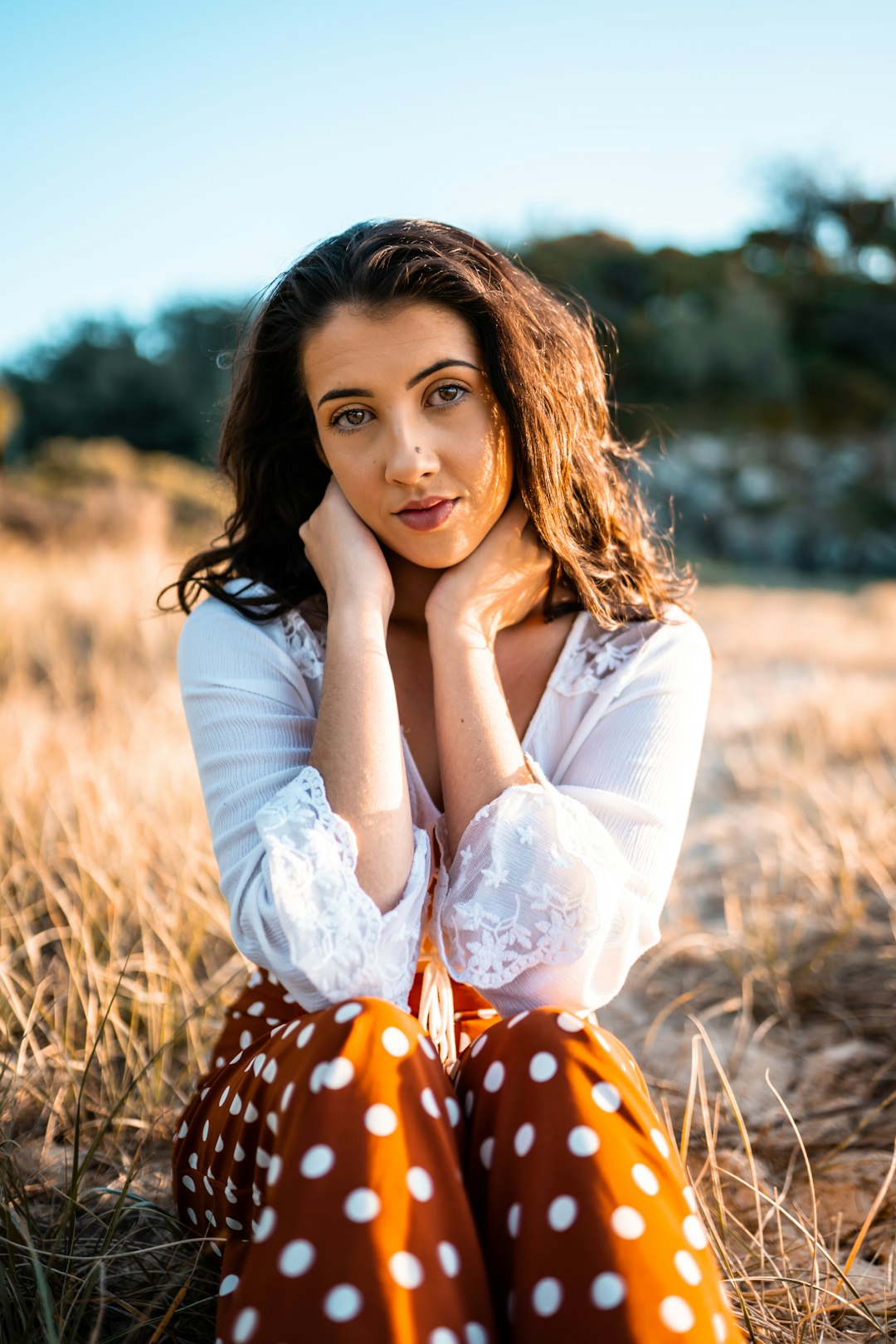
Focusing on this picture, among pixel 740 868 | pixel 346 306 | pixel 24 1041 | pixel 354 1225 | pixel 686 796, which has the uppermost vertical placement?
pixel 346 306

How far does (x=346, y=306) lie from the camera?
68.7 inches

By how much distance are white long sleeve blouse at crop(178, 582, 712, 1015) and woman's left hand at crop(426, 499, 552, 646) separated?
0.15 metres

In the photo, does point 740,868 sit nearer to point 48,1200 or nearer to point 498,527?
point 498,527

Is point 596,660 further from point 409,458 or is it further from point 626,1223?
point 626,1223

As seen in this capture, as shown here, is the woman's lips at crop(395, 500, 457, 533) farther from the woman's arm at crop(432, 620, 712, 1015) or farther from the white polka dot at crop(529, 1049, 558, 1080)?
the white polka dot at crop(529, 1049, 558, 1080)

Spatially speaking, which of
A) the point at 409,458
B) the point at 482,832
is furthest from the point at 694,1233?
the point at 409,458

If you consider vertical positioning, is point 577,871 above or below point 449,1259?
above

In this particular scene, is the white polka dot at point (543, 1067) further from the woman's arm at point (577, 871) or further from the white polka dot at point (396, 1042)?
the woman's arm at point (577, 871)

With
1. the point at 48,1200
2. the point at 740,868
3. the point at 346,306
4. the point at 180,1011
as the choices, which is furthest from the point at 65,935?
the point at 740,868

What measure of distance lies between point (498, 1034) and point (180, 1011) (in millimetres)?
1384

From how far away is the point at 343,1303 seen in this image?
1.05 metres

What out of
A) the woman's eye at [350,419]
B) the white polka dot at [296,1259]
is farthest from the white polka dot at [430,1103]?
the woman's eye at [350,419]

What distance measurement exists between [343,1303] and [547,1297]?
240mm

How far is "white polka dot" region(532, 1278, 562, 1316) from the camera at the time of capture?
43.2 inches
